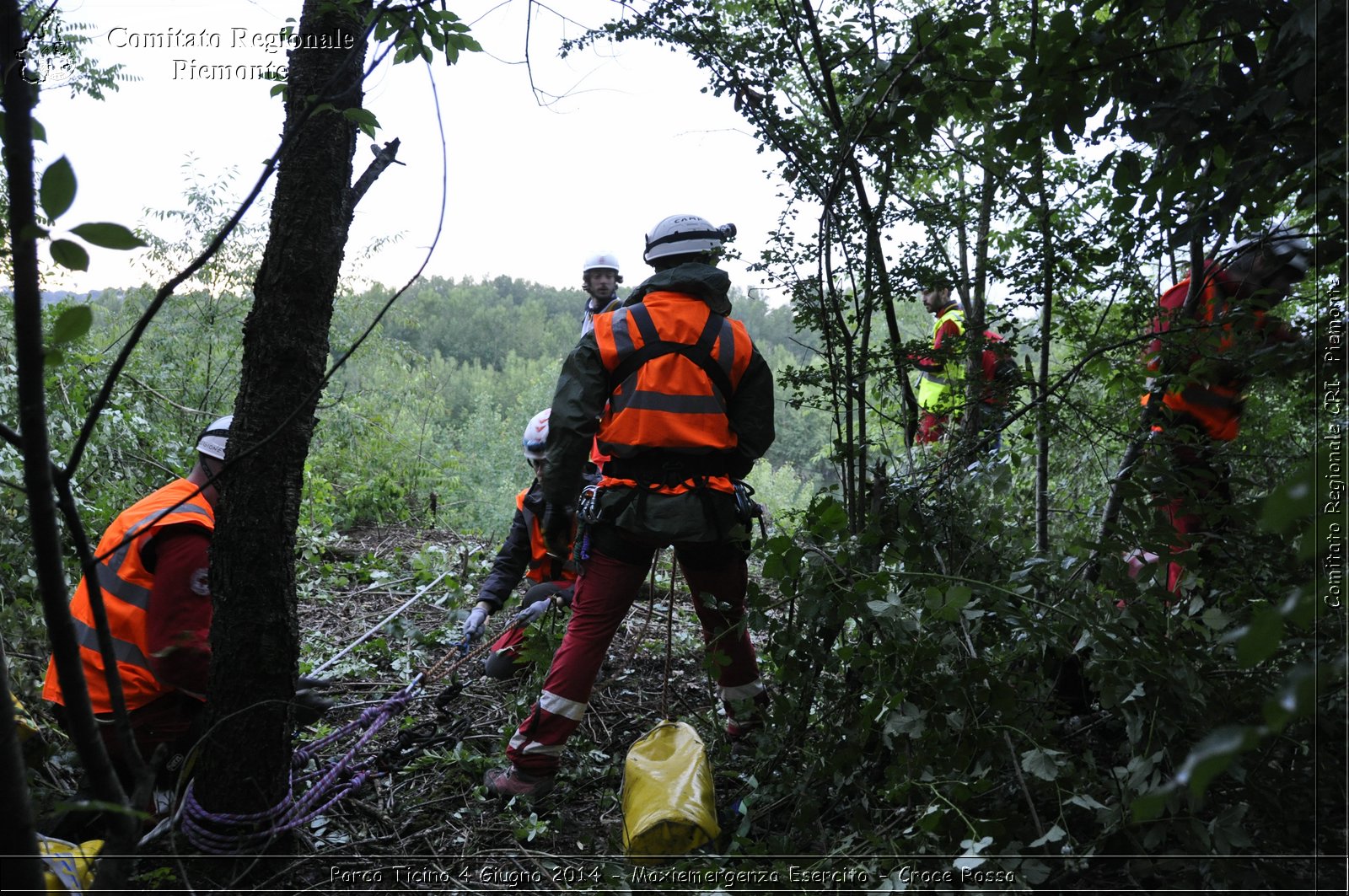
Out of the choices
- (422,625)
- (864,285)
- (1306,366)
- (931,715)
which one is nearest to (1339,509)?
(1306,366)

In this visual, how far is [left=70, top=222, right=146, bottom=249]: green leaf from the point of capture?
34.9 inches

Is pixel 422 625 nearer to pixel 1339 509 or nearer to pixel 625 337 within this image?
pixel 625 337

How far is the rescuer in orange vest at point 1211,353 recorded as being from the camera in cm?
238

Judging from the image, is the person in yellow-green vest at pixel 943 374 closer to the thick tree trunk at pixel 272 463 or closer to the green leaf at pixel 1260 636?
the thick tree trunk at pixel 272 463

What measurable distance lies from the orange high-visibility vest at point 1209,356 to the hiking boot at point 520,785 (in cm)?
254

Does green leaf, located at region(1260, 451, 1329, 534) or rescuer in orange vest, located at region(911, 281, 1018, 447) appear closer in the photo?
green leaf, located at region(1260, 451, 1329, 534)

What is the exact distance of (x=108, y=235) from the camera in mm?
900

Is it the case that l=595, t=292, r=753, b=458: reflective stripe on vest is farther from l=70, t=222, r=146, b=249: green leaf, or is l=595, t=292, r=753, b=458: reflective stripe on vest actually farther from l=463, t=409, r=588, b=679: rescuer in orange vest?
l=70, t=222, r=146, b=249: green leaf

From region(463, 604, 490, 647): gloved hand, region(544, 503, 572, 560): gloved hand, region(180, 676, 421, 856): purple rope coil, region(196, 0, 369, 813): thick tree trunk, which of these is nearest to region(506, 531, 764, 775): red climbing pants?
region(544, 503, 572, 560): gloved hand

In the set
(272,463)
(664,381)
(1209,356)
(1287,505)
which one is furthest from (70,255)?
(1209,356)

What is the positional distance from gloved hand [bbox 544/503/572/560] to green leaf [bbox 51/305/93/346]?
2415 mm

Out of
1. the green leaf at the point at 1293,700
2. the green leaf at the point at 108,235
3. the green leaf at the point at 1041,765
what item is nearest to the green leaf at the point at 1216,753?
the green leaf at the point at 1293,700

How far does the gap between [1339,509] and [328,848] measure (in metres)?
2.78

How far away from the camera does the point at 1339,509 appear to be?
1443 mm
